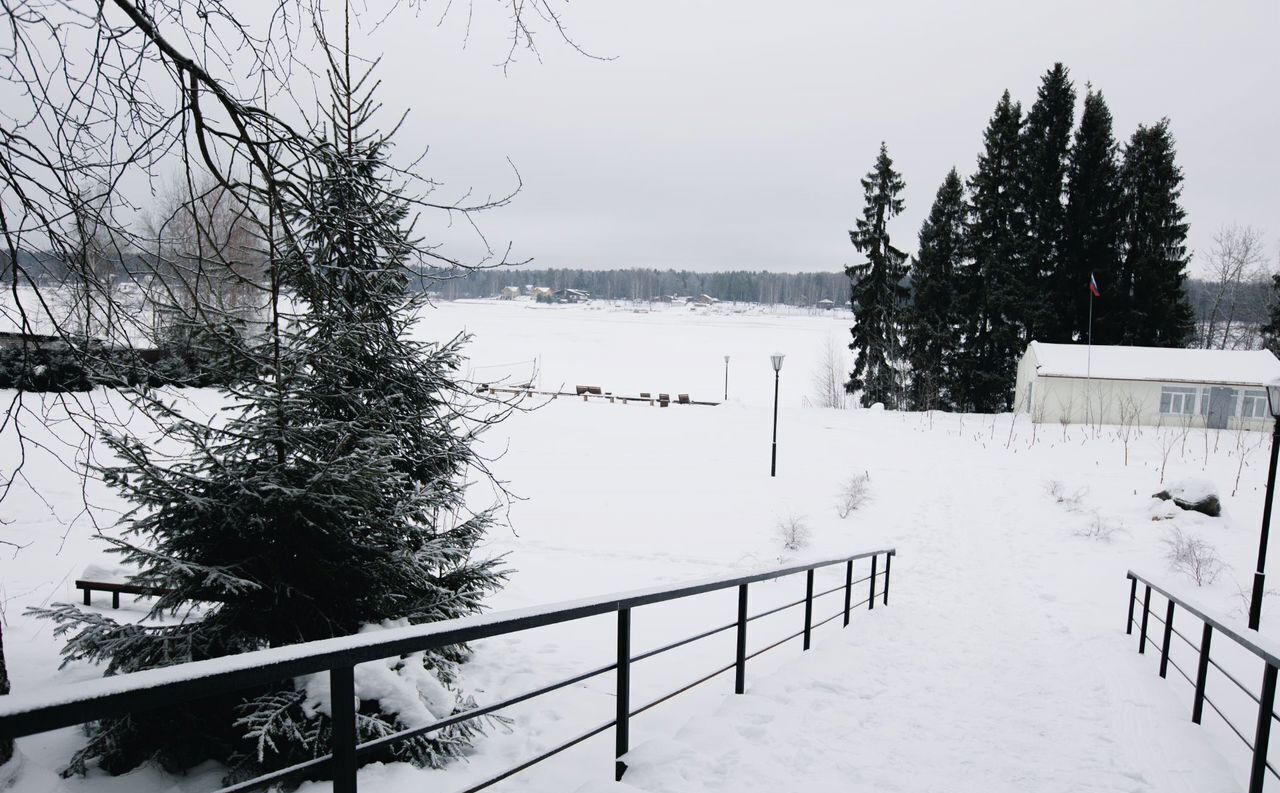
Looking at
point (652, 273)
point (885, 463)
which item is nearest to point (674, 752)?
point (885, 463)

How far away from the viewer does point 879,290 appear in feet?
125

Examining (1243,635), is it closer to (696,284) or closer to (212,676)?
(212,676)

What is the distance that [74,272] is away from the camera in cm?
284

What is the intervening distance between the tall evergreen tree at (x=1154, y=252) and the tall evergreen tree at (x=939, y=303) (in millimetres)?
8587

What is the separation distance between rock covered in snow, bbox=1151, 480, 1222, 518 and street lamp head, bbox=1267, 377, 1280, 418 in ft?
28.6

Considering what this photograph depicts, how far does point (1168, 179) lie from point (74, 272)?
4778 cm

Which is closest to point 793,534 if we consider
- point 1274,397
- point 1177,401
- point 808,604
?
point 808,604

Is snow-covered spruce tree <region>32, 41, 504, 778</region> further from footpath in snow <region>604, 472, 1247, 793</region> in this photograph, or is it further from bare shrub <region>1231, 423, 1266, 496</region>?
bare shrub <region>1231, 423, 1266, 496</region>

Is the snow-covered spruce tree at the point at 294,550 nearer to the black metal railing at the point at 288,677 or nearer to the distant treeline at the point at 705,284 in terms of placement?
the black metal railing at the point at 288,677

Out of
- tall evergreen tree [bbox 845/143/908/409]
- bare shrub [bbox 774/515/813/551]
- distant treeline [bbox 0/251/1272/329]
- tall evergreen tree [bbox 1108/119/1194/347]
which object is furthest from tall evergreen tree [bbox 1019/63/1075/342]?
distant treeline [bbox 0/251/1272/329]

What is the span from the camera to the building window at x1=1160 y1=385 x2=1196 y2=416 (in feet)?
89.0

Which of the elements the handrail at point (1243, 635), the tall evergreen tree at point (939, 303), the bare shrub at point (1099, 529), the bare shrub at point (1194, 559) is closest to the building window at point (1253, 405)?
the tall evergreen tree at point (939, 303)

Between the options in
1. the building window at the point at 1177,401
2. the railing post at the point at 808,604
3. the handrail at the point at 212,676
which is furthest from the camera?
the building window at the point at 1177,401

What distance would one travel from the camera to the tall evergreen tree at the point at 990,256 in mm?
36812
